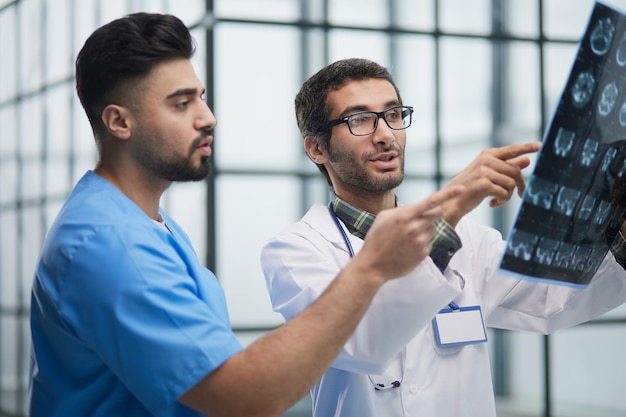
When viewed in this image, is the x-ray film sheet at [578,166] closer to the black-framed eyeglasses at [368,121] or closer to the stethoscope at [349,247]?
the stethoscope at [349,247]

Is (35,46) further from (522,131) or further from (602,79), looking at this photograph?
(602,79)

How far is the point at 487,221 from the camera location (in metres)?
5.21

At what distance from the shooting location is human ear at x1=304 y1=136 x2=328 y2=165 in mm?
1759

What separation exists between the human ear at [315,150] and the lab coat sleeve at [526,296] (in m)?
0.33

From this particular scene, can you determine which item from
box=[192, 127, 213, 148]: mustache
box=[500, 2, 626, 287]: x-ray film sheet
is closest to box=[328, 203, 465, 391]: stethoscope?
box=[500, 2, 626, 287]: x-ray film sheet

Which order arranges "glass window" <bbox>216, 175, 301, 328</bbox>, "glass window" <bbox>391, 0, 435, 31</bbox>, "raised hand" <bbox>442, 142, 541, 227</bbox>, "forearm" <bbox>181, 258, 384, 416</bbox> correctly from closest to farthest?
"forearm" <bbox>181, 258, 384, 416</bbox>, "raised hand" <bbox>442, 142, 541, 227</bbox>, "glass window" <bbox>216, 175, 301, 328</bbox>, "glass window" <bbox>391, 0, 435, 31</bbox>

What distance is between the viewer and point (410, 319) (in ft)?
4.30

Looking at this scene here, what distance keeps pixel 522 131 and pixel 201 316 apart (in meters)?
4.50

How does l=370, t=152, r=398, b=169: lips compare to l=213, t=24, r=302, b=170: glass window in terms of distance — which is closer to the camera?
l=370, t=152, r=398, b=169: lips

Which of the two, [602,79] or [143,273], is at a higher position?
[602,79]

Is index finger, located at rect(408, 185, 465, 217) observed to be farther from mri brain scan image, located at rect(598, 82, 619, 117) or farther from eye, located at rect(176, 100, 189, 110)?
eye, located at rect(176, 100, 189, 110)

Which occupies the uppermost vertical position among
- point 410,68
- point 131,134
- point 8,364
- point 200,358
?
point 410,68

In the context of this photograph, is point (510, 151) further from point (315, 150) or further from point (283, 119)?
point (283, 119)

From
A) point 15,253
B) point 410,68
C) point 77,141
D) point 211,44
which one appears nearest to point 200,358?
point 211,44
